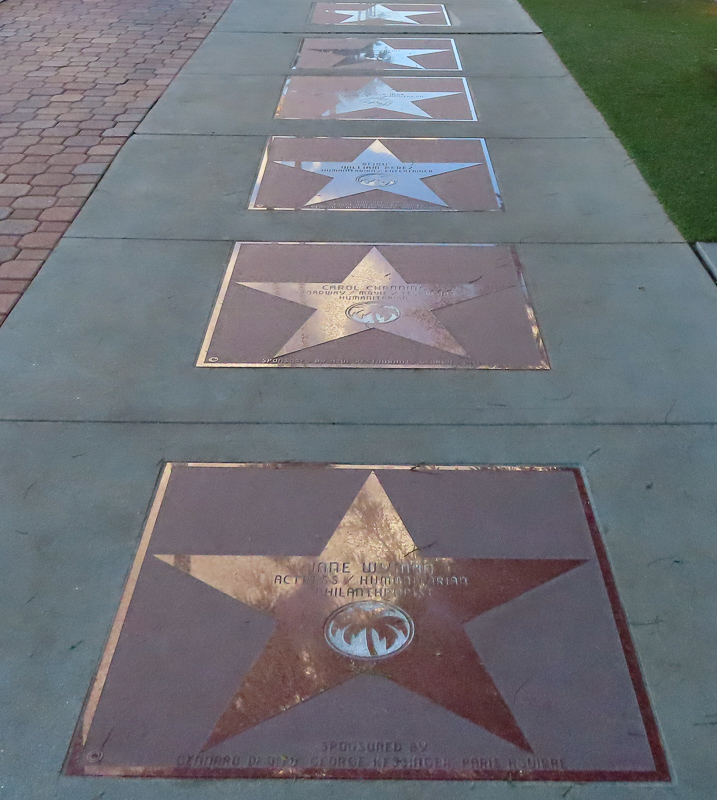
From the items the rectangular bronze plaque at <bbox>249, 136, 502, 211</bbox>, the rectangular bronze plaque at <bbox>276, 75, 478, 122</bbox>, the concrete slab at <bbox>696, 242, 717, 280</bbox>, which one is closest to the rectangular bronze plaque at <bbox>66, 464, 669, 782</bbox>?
the concrete slab at <bbox>696, 242, 717, 280</bbox>

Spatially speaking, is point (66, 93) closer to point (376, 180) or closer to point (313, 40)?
point (313, 40)

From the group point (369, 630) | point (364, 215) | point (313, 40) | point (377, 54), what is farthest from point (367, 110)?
point (369, 630)

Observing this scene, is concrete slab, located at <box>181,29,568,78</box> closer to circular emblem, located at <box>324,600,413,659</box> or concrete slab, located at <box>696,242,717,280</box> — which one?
concrete slab, located at <box>696,242,717,280</box>

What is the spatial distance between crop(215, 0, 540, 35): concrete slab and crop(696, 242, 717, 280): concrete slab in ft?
17.8

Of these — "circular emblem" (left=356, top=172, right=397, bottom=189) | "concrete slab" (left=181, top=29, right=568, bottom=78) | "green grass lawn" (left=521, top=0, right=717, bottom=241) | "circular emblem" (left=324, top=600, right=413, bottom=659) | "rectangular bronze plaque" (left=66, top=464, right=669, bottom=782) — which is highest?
"circular emblem" (left=324, top=600, right=413, bottom=659)

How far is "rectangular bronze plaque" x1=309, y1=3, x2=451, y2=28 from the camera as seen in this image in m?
9.38

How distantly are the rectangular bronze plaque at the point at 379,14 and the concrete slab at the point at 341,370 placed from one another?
6.19m

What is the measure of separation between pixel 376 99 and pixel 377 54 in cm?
159

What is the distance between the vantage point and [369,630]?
→ 2484 millimetres

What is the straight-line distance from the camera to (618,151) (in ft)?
19.3

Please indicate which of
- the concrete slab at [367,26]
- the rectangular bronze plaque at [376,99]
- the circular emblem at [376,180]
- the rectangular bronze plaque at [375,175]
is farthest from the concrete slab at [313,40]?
the circular emblem at [376,180]

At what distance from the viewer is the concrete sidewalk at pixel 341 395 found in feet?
7.80

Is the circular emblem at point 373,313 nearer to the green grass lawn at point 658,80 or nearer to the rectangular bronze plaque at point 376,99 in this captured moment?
the green grass lawn at point 658,80

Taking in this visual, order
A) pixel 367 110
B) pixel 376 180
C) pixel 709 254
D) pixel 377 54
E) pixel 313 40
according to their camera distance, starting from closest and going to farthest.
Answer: pixel 709 254, pixel 376 180, pixel 367 110, pixel 377 54, pixel 313 40
